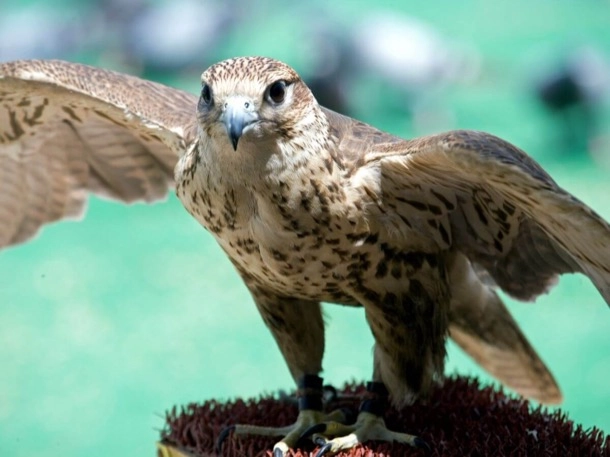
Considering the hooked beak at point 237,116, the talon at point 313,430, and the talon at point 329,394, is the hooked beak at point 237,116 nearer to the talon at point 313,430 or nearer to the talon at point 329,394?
the talon at point 313,430

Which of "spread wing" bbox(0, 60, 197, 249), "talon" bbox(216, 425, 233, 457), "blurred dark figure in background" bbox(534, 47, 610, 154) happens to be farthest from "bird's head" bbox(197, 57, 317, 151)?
"blurred dark figure in background" bbox(534, 47, 610, 154)

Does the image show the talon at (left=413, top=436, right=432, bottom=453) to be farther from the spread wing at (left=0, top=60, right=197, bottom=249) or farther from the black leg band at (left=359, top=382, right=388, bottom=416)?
the spread wing at (left=0, top=60, right=197, bottom=249)

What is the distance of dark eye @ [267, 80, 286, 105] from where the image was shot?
299 centimetres

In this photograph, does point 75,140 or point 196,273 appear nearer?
point 75,140

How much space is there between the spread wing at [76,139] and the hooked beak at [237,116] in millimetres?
760

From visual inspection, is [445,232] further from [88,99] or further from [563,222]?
[88,99]

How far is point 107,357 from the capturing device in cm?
740

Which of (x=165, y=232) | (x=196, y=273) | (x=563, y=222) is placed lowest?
(x=563, y=222)

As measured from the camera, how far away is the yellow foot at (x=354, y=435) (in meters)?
3.39

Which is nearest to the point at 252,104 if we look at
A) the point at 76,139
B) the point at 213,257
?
the point at 76,139

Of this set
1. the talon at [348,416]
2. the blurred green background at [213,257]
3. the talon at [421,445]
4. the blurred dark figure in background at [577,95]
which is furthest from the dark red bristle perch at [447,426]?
the blurred dark figure in background at [577,95]

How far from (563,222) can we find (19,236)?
278 centimetres

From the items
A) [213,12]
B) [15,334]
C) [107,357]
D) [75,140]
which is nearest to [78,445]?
[107,357]

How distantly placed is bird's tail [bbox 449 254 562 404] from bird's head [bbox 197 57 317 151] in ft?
4.07
